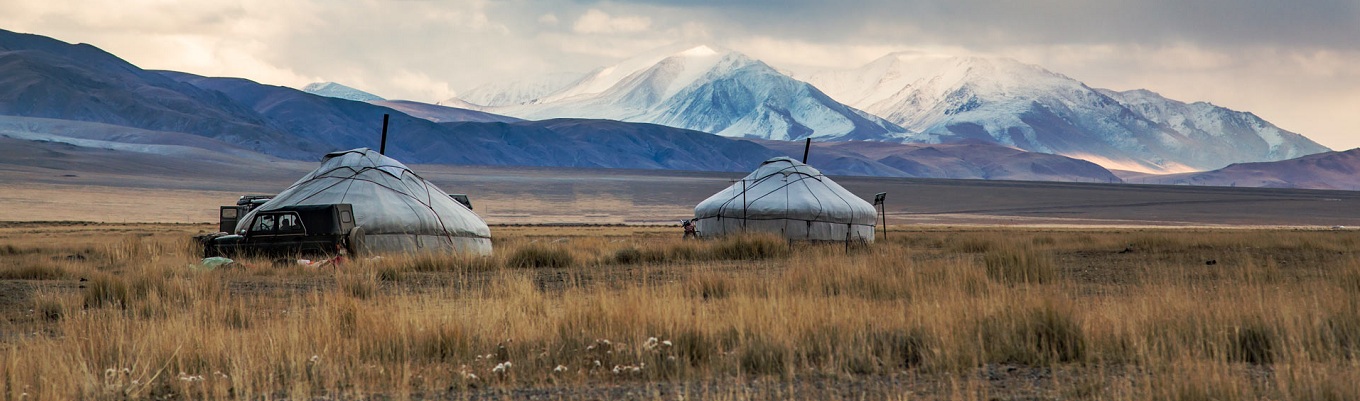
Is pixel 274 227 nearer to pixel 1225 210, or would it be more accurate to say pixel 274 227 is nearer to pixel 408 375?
pixel 408 375

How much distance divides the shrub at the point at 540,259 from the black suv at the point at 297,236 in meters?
2.67

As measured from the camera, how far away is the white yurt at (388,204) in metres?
19.8

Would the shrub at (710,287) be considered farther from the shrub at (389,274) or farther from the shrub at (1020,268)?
the shrub at (389,274)

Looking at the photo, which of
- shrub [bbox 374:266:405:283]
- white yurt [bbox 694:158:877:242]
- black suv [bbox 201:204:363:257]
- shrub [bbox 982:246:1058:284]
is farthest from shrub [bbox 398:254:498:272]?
white yurt [bbox 694:158:877:242]

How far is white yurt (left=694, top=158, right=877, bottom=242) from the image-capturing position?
1005 inches

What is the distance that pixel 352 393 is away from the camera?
583 cm

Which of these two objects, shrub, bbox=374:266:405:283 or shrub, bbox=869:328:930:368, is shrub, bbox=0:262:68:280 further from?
shrub, bbox=869:328:930:368

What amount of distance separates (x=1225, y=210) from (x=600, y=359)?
82370mm

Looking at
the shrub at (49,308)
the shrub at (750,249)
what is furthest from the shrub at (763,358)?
the shrub at (750,249)

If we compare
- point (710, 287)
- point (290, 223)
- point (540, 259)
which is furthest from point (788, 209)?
point (710, 287)

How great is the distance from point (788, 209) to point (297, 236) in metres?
11.0

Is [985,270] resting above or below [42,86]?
below

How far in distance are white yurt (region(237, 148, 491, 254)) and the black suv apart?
73 centimetres

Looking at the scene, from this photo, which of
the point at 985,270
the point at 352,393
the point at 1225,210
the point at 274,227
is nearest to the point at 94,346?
the point at 352,393
